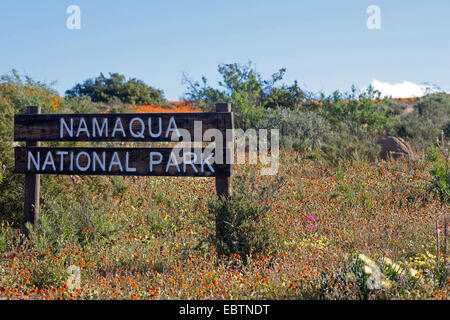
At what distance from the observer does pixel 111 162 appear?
253 inches

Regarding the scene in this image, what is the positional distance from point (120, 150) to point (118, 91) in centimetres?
2556

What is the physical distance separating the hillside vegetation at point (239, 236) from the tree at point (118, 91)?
21084 mm

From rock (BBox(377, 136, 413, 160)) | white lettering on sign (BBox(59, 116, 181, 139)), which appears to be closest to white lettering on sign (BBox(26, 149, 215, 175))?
white lettering on sign (BBox(59, 116, 181, 139))

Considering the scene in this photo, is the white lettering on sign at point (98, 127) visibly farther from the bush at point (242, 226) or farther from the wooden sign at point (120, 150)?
the bush at point (242, 226)

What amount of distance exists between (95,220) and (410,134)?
13532mm

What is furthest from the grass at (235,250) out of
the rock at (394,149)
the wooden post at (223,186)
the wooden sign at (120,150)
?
the rock at (394,149)

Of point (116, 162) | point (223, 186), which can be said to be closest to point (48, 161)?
point (116, 162)

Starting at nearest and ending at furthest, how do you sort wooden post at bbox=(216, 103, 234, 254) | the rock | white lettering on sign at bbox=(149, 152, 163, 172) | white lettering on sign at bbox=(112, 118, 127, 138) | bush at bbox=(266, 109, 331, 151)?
wooden post at bbox=(216, 103, 234, 254)
white lettering on sign at bbox=(149, 152, 163, 172)
white lettering on sign at bbox=(112, 118, 127, 138)
the rock
bush at bbox=(266, 109, 331, 151)

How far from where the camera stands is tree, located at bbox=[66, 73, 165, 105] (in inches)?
1196

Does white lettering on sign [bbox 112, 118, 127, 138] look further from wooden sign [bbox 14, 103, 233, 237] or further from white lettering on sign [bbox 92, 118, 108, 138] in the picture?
white lettering on sign [bbox 92, 118, 108, 138]

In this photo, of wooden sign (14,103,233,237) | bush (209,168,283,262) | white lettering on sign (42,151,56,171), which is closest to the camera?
bush (209,168,283,262)

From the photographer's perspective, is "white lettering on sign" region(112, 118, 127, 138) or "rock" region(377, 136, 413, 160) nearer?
"white lettering on sign" region(112, 118, 127, 138)

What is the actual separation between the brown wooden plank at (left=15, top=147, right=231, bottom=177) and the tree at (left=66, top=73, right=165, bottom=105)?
75.9 ft

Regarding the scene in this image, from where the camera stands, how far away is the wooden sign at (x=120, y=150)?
20.0 feet
